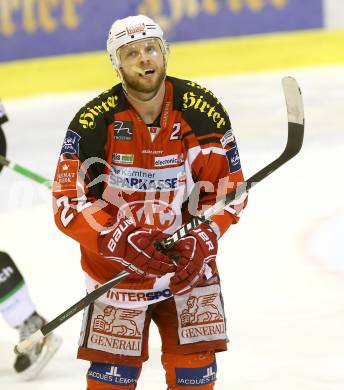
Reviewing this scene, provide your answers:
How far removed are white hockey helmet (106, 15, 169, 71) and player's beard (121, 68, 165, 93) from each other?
69 mm

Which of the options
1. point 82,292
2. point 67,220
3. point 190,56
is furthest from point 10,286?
point 190,56

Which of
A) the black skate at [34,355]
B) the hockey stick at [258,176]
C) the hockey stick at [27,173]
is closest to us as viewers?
the hockey stick at [258,176]

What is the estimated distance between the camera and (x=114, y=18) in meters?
9.61

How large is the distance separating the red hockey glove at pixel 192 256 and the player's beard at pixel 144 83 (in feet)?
1.42

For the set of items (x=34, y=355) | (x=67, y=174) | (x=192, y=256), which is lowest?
(x=192, y=256)

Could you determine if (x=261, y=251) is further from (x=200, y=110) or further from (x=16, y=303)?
(x=200, y=110)

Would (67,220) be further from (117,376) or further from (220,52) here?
(220,52)

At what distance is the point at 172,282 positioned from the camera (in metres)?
3.27

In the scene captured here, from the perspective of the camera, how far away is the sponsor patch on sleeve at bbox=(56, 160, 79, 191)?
3250 millimetres

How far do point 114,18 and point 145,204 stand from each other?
6433 mm

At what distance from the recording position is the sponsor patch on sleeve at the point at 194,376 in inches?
134

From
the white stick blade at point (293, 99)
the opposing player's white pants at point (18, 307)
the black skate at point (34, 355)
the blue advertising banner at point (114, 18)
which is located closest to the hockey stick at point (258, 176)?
the white stick blade at point (293, 99)

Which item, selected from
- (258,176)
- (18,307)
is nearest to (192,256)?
(258,176)

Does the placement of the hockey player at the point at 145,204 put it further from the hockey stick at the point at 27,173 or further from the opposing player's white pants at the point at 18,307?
the hockey stick at the point at 27,173
